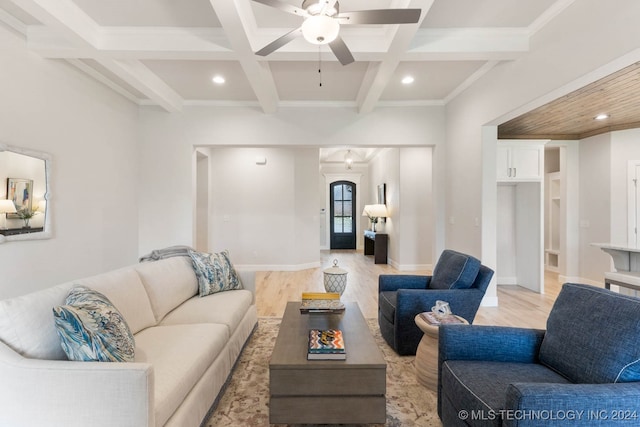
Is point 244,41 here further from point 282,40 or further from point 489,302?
point 489,302

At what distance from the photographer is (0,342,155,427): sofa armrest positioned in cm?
125

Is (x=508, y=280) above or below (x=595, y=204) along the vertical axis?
below

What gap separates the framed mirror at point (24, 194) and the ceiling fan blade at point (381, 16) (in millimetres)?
2975

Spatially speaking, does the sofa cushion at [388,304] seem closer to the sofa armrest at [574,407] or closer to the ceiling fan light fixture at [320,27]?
the sofa armrest at [574,407]

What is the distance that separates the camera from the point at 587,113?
13.5 ft

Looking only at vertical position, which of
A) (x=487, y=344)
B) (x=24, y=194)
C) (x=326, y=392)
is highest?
(x=24, y=194)

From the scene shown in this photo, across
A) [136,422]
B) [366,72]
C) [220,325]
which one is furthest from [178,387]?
[366,72]

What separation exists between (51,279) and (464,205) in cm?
495

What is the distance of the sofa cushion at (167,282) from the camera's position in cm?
242

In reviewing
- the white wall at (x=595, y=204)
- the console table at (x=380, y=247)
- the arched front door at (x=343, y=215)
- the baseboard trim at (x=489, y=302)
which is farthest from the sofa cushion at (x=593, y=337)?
the arched front door at (x=343, y=215)

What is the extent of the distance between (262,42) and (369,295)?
363cm

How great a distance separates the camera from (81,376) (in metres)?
1.27

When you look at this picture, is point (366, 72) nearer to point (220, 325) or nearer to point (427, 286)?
point (427, 286)

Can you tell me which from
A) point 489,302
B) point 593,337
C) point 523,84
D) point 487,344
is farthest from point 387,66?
point 489,302
